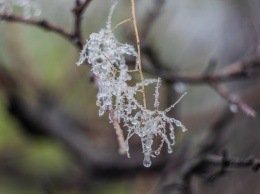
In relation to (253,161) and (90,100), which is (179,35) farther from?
(253,161)

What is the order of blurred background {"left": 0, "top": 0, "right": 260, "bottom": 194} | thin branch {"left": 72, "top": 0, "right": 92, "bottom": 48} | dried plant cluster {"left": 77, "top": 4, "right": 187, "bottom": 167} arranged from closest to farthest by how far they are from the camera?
dried plant cluster {"left": 77, "top": 4, "right": 187, "bottom": 167}, thin branch {"left": 72, "top": 0, "right": 92, "bottom": 48}, blurred background {"left": 0, "top": 0, "right": 260, "bottom": 194}

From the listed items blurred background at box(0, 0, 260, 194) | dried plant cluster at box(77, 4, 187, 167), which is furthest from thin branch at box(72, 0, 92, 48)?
blurred background at box(0, 0, 260, 194)

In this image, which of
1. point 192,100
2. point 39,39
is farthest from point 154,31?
point 39,39

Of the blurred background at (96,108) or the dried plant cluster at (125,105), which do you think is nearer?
the dried plant cluster at (125,105)

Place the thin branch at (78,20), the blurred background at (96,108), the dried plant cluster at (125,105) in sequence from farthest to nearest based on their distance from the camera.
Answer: the blurred background at (96,108)
the thin branch at (78,20)
the dried plant cluster at (125,105)

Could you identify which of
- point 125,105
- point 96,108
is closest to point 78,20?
point 125,105

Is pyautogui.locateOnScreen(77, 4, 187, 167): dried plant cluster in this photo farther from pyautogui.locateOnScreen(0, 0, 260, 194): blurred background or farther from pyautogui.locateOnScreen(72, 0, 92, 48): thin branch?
pyautogui.locateOnScreen(0, 0, 260, 194): blurred background

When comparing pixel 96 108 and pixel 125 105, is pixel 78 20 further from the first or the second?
pixel 96 108

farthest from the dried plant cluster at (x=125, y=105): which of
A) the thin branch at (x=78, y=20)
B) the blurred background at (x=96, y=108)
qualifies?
the blurred background at (x=96, y=108)

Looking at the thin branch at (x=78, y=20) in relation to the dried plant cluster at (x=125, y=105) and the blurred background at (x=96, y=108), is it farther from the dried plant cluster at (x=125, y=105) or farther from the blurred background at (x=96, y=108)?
the blurred background at (x=96, y=108)
